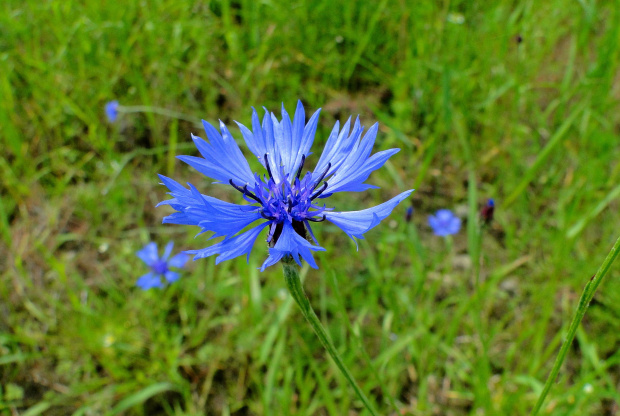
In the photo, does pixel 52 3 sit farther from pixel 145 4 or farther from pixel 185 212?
pixel 185 212

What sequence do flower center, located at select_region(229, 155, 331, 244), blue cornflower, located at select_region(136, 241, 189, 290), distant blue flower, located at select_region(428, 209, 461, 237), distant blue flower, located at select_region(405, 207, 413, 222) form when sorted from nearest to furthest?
flower center, located at select_region(229, 155, 331, 244), distant blue flower, located at select_region(405, 207, 413, 222), blue cornflower, located at select_region(136, 241, 189, 290), distant blue flower, located at select_region(428, 209, 461, 237)

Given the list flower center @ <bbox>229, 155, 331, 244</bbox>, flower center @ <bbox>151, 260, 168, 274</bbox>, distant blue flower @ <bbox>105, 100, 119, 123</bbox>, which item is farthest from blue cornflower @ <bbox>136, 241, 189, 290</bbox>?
flower center @ <bbox>229, 155, 331, 244</bbox>

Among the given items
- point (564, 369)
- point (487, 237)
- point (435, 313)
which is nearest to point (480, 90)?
point (487, 237)

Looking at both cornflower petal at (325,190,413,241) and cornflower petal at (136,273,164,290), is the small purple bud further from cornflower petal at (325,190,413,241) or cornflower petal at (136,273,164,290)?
cornflower petal at (136,273,164,290)

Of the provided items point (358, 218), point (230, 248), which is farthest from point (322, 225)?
point (230, 248)

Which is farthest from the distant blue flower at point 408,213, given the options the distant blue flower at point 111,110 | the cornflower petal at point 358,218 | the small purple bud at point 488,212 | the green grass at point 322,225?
the distant blue flower at point 111,110

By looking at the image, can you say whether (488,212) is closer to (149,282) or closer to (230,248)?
(230,248)

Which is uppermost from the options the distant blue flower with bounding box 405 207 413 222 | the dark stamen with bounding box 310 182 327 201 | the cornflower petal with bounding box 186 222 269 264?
the distant blue flower with bounding box 405 207 413 222
